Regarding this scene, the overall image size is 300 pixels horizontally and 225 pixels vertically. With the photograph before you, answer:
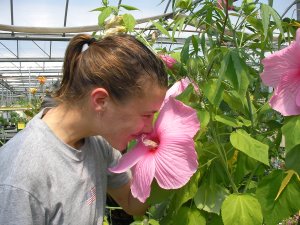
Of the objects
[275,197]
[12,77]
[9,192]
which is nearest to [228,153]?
[275,197]

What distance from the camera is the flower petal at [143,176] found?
63cm

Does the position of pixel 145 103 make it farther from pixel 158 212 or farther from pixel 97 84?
pixel 158 212

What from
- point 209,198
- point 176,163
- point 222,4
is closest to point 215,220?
point 209,198

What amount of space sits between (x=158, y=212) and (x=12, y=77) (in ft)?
49.8

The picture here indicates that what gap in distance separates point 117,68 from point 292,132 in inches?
13.3

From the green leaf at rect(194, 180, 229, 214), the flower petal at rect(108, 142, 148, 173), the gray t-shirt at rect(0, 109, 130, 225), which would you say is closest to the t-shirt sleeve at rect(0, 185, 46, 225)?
the gray t-shirt at rect(0, 109, 130, 225)

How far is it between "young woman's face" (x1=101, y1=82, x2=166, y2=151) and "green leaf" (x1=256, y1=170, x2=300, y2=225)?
23 centimetres

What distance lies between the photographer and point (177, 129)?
66 cm

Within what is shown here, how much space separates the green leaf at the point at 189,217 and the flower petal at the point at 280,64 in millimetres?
238

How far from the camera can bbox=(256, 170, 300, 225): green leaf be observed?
616mm

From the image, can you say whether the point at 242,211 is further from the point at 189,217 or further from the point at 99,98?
the point at 99,98

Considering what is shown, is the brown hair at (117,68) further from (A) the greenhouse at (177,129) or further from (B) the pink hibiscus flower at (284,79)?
(B) the pink hibiscus flower at (284,79)

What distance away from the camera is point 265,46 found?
0.76 meters

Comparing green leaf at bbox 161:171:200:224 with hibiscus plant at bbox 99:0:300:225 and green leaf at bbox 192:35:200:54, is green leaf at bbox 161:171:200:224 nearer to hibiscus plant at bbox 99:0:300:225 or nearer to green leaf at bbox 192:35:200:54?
hibiscus plant at bbox 99:0:300:225
